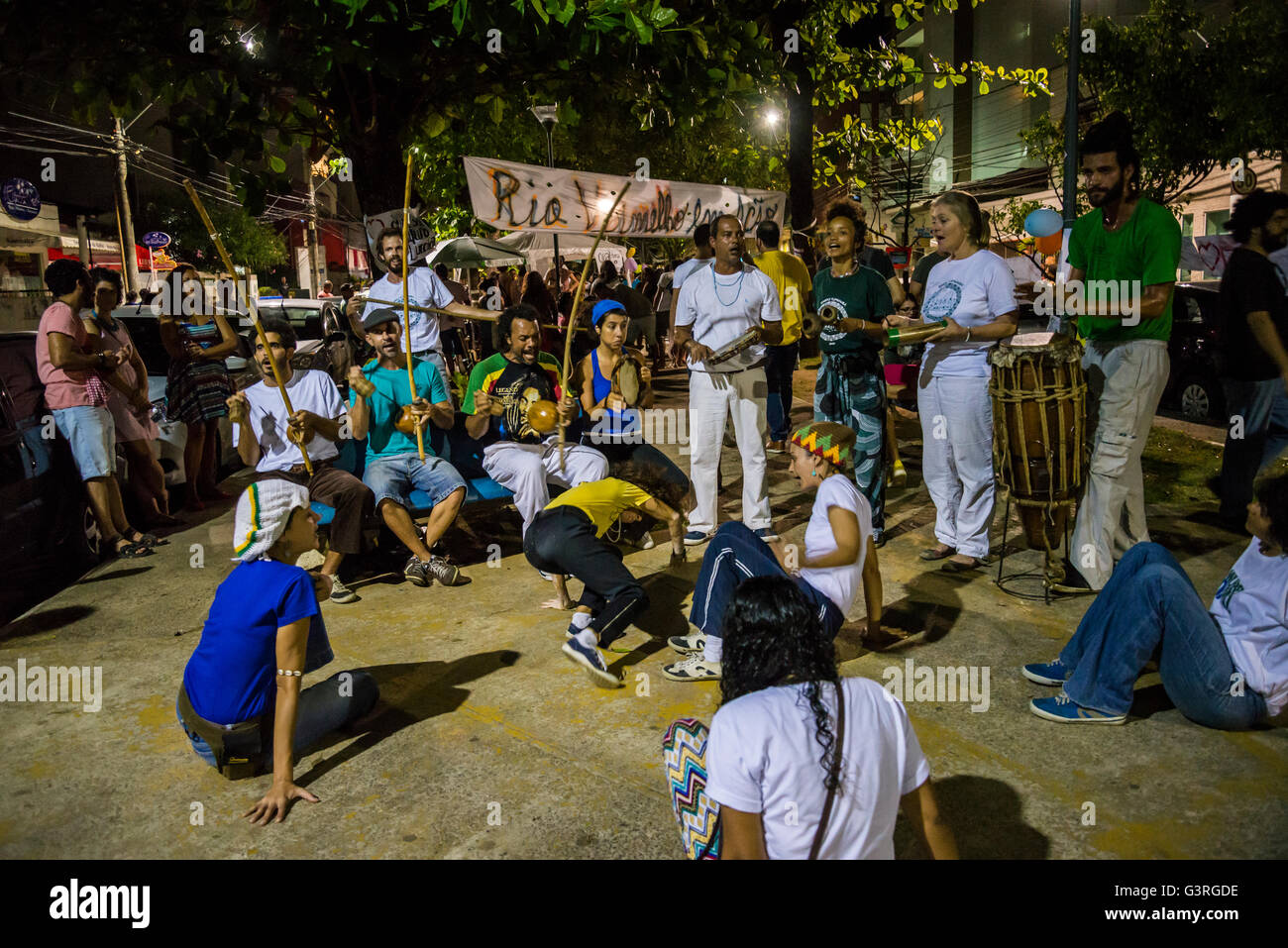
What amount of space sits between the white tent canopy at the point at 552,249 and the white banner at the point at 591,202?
848 cm

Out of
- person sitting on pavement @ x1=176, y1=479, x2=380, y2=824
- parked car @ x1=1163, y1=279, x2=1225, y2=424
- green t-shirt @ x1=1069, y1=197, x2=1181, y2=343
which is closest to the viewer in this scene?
person sitting on pavement @ x1=176, y1=479, x2=380, y2=824

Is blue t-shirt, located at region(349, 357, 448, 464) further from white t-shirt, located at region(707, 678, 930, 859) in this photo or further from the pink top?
white t-shirt, located at region(707, 678, 930, 859)

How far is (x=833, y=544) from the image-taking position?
4.04m

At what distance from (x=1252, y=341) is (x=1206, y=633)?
3.39 meters

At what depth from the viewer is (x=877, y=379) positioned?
6219 mm

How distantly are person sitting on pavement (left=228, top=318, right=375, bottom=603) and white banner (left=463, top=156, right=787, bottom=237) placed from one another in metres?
2.26

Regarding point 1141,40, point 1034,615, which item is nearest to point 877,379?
point 1034,615

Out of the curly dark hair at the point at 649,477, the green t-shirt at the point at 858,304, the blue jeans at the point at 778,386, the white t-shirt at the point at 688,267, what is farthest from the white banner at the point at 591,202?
the curly dark hair at the point at 649,477

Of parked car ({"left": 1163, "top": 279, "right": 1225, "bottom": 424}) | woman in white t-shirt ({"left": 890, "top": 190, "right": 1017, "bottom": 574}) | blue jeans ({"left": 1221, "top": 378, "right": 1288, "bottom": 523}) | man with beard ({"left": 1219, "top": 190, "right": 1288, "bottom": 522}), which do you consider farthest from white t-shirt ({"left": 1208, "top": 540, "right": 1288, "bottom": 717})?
parked car ({"left": 1163, "top": 279, "right": 1225, "bottom": 424})

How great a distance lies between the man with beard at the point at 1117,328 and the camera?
16.1 feet

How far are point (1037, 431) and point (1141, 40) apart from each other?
17316mm

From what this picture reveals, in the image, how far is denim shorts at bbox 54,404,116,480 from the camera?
655 centimetres
